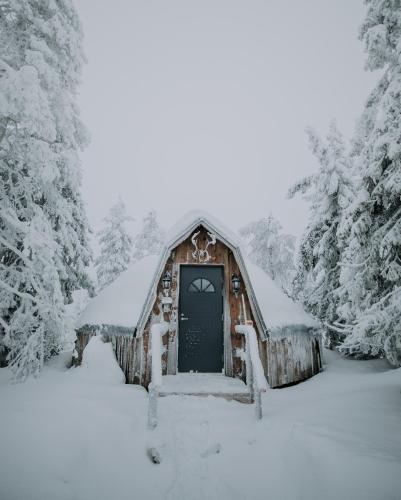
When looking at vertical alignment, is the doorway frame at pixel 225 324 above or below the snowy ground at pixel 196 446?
above

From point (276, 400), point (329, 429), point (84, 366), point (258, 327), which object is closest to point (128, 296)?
point (84, 366)

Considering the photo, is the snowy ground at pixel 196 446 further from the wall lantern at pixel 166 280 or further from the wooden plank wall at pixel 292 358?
the wall lantern at pixel 166 280

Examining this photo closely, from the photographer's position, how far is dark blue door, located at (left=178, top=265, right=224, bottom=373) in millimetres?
8719

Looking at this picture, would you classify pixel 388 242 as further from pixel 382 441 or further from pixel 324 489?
pixel 324 489

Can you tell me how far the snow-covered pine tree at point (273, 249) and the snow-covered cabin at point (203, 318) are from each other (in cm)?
1096

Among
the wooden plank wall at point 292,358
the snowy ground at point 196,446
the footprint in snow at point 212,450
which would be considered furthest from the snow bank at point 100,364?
the wooden plank wall at point 292,358

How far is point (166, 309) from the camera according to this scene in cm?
869

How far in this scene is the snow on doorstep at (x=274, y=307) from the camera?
8484mm

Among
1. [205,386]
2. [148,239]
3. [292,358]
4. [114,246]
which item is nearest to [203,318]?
[205,386]

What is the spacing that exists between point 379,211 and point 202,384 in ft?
18.6

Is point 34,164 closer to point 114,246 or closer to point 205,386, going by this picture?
point 205,386

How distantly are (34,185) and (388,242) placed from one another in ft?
26.4

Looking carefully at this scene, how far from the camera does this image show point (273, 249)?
20422 mm

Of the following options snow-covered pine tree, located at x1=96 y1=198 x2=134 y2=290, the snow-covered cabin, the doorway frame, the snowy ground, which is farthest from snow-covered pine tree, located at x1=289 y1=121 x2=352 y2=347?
snow-covered pine tree, located at x1=96 y1=198 x2=134 y2=290
